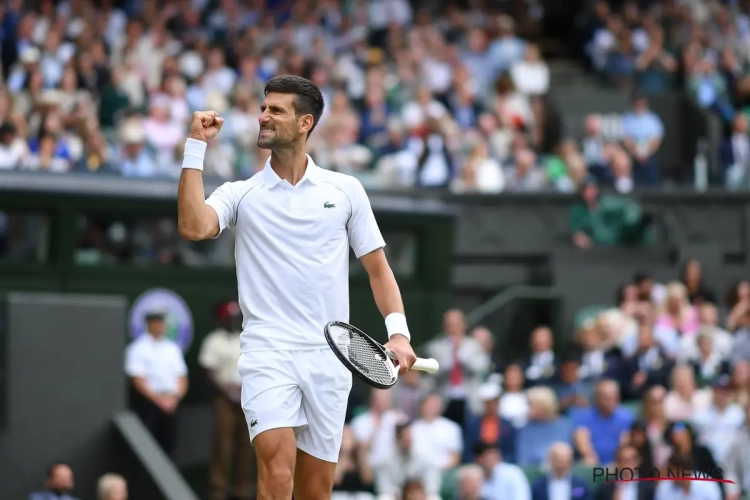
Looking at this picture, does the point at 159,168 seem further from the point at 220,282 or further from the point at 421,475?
the point at 421,475

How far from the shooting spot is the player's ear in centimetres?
608

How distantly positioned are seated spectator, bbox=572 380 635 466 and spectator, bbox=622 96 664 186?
6989 mm

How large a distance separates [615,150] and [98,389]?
→ 370 inches

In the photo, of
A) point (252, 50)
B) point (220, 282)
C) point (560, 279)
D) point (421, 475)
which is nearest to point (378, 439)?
point (421, 475)

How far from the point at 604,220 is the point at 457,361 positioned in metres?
4.71

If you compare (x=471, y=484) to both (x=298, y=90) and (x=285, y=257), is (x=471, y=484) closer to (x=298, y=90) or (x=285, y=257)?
(x=285, y=257)

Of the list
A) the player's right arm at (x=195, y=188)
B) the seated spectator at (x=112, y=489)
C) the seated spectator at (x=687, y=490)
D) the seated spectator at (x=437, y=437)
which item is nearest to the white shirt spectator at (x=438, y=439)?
the seated spectator at (x=437, y=437)

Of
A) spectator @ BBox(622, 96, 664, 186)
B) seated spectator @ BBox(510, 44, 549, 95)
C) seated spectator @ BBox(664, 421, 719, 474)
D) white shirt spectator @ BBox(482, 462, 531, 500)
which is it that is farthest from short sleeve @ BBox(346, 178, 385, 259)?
seated spectator @ BBox(510, 44, 549, 95)

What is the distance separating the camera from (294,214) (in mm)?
→ 6059

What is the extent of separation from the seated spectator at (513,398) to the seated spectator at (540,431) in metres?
0.47

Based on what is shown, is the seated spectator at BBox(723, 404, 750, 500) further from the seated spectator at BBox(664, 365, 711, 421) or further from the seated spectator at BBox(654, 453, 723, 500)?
the seated spectator at BBox(654, 453, 723, 500)

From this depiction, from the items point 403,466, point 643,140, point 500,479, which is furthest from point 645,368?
point 643,140

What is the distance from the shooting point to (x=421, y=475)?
1152 centimetres

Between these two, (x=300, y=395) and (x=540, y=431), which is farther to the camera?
(x=540, y=431)
